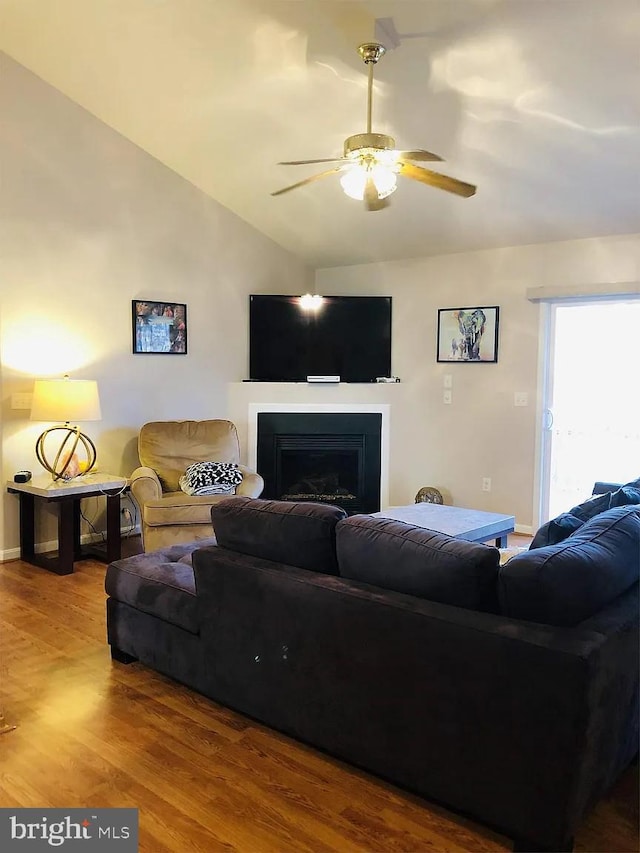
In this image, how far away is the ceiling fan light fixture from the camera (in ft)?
10.9

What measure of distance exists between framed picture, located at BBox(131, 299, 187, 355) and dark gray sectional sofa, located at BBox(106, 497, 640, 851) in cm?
306

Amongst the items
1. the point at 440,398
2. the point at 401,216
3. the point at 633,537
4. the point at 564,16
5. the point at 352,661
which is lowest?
the point at 352,661

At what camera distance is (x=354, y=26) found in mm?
3486

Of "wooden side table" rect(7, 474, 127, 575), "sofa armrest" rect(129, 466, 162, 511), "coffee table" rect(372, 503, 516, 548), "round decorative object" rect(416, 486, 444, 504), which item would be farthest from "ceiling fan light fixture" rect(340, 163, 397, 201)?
"round decorative object" rect(416, 486, 444, 504)

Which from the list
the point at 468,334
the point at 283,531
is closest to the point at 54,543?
the point at 283,531

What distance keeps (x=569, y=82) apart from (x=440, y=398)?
2.89 m

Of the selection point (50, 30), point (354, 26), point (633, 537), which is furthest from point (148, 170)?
point (633, 537)

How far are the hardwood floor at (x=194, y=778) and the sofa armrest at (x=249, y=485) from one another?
74.9 inches

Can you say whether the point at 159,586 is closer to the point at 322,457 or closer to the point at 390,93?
the point at 390,93

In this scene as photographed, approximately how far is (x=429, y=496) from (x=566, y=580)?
390 cm

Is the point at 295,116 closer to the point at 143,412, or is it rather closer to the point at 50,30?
the point at 50,30

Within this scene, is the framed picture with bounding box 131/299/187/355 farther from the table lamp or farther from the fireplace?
the fireplace

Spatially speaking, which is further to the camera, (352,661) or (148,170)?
(148,170)

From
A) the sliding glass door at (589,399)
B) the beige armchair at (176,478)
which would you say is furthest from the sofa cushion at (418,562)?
the sliding glass door at (589,399)
